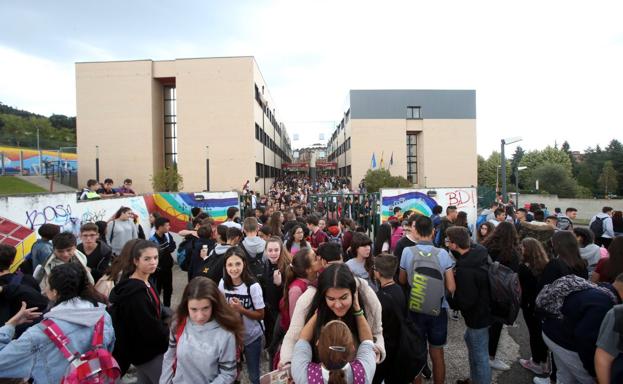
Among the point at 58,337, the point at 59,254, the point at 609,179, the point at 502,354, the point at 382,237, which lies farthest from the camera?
the point at 609,179

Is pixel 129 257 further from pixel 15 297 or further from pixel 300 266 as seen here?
pixel 300 266

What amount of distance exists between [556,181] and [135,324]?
68942mm

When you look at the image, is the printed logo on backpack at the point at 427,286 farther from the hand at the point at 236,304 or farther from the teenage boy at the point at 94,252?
the teenage boy at the point at 94,252

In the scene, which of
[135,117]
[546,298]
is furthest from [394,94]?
[546,298]

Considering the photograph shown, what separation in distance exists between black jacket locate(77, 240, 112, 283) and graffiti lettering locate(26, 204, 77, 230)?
8.56 ft

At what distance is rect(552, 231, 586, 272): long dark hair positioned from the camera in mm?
3652

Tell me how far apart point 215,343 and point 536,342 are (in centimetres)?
409

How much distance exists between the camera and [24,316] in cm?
286

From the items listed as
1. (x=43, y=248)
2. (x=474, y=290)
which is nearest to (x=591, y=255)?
(x=474, y=290)

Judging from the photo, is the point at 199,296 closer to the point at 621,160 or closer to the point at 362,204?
the point at 362,204

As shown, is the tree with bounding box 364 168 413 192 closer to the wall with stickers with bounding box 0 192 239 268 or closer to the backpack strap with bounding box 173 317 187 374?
the wall with stickers with bounding box 0 192 239 268

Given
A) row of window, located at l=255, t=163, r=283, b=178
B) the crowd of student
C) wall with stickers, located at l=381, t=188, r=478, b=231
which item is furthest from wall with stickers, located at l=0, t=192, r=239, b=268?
row of window, located at l=255, t=163, r=283, b=178

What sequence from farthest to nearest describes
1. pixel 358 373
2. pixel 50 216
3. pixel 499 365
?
1. pixel 50 216
2. pixel 499 365
3. pixel 358 373

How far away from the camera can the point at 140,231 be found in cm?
732
